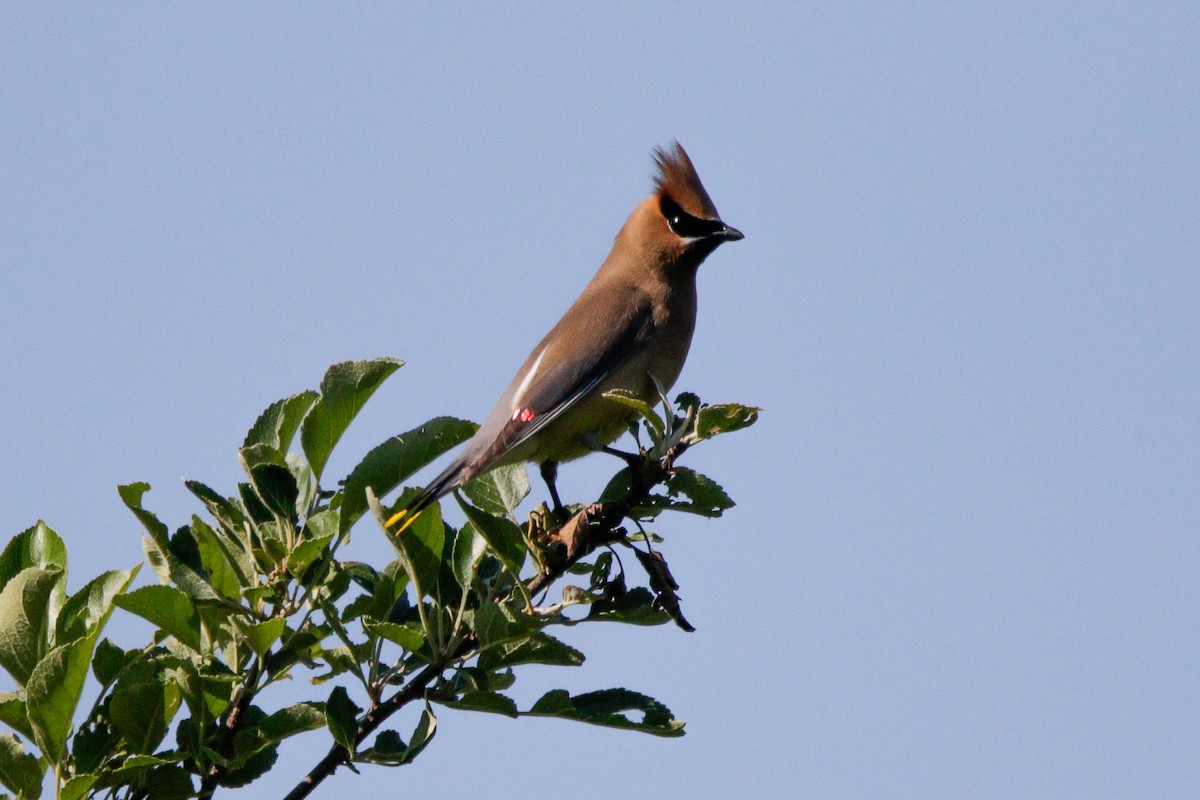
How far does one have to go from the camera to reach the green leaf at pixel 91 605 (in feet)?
7.79

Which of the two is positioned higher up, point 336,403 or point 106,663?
point 336,403

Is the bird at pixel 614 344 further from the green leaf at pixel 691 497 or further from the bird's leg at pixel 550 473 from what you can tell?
the green leaf at pixel 691 497

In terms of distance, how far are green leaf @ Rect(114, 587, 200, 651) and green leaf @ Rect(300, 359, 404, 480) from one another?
0.32m

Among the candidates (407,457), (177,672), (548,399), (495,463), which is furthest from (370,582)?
(548,399)

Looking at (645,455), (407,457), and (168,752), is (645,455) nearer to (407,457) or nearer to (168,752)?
(407,457)

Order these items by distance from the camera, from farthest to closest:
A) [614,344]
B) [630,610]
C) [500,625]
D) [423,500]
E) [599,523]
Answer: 1. [614,344]
2. [423,500]
3. [599,523]
4. [630,610]
5. [500,625]

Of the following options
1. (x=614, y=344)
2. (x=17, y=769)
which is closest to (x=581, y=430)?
(x=614, y=344)

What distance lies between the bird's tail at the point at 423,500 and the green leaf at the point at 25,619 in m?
0.52

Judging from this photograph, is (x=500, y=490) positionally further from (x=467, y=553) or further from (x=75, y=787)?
(x=75, y=787)

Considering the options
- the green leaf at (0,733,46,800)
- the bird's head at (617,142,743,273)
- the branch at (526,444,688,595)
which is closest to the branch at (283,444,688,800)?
the branch at (526,444,688,595)

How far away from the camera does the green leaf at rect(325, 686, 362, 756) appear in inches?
88.7

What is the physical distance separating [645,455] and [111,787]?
110cm

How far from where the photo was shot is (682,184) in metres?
5.13

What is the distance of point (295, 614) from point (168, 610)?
20 centimetres
